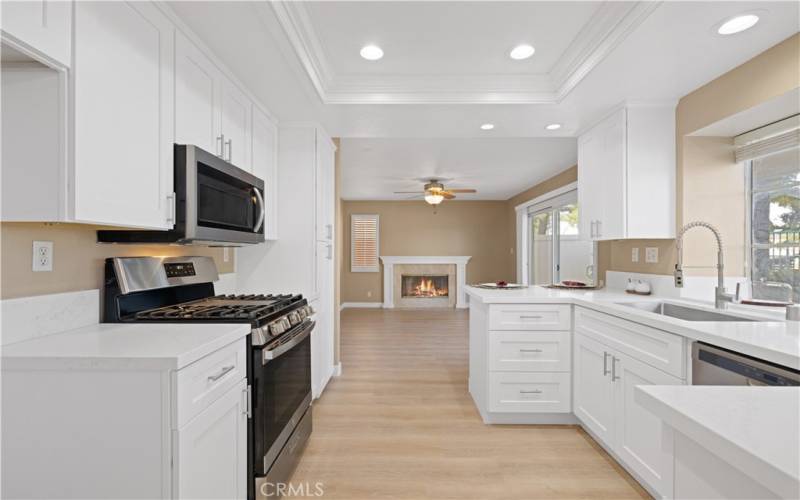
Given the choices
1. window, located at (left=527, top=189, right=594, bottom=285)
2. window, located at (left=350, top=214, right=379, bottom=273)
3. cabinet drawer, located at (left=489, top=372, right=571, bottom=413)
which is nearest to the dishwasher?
cabinet drawer, located at (left=489, top=372, right=571, bottom=413)

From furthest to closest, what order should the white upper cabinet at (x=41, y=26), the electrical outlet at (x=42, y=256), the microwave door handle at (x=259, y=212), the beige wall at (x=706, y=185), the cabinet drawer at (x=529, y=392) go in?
the cabinet drawer at (x=529, y=392)
the beige wall at (x=706, y=185)
the microwave door handle at (x=259, y=212)
the electrical outlet at (x=42, y=256)
the white upper cabinet at (x=41, y=26)

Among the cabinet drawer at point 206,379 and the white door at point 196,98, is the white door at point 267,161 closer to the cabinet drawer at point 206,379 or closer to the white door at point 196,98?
the white door at point 196,98

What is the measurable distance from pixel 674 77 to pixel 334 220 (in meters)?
2.80

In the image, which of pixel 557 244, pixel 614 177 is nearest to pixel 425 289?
pixel 557 244

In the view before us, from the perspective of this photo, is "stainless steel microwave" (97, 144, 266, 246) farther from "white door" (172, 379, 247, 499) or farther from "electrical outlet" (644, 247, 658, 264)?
"electrical outlet" (644, 247, 658, 264)

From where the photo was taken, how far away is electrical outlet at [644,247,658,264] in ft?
9.28

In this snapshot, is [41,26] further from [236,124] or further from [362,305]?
[362,305]

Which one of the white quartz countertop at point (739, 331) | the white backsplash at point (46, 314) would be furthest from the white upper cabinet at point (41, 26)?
the white quartz countertop at point (739, 331)

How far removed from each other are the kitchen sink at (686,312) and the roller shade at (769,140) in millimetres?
1089

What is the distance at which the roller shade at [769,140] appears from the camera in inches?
84.0

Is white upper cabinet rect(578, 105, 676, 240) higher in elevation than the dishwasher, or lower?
higher

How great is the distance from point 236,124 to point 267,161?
524mm

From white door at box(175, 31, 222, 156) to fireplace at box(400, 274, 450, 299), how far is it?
22.0 ft

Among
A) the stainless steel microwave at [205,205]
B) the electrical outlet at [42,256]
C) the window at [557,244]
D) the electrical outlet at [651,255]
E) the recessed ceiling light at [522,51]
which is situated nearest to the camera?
the electrical outlet at [42,256]
